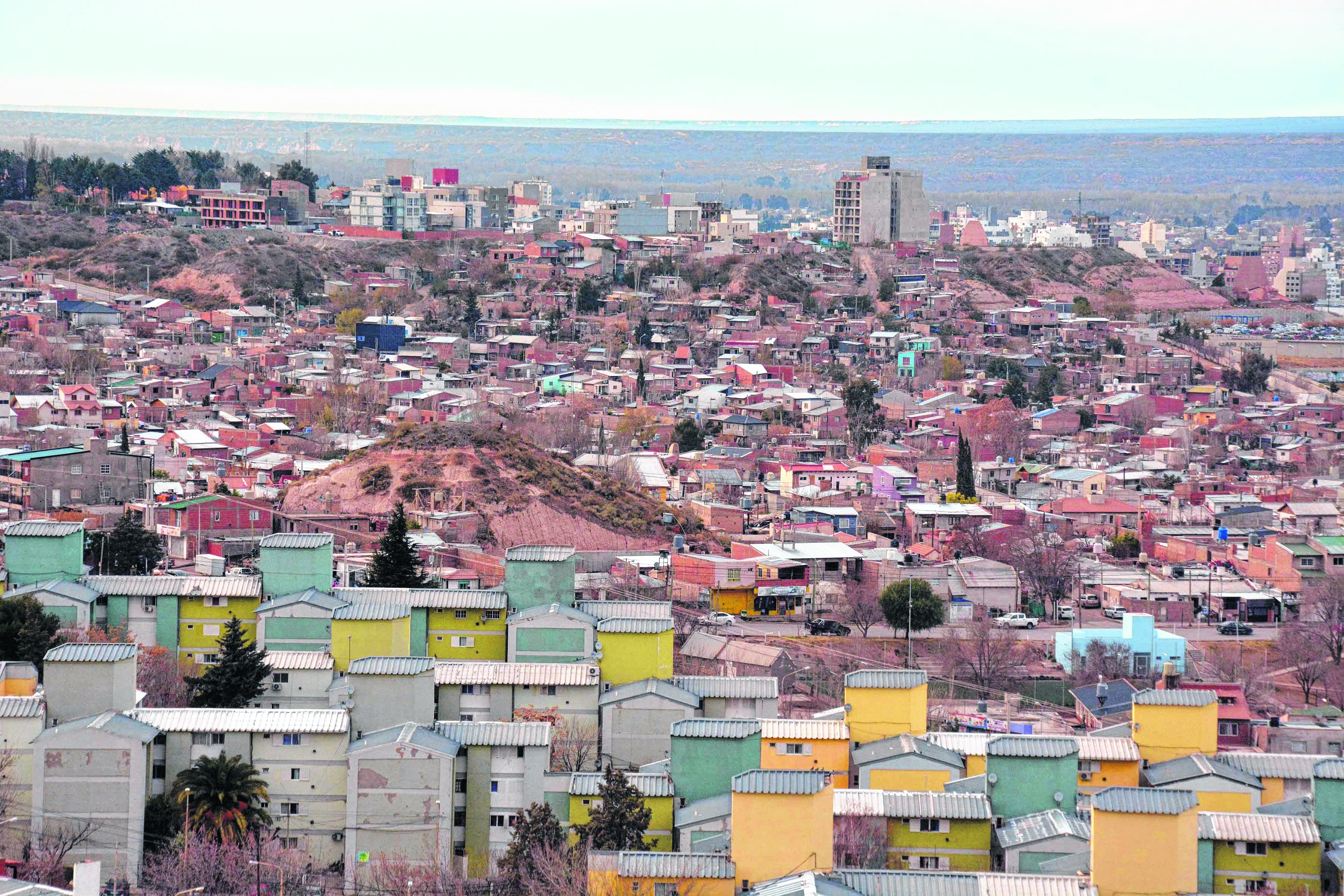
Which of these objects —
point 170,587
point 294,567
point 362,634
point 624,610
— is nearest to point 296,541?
point 294,567

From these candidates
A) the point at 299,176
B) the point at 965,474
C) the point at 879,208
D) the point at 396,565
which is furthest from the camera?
the point at 879,208

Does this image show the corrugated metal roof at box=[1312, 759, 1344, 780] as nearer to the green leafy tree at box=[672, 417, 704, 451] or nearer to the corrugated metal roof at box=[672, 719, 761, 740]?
the corrugated metal roof at box=[672, 719, 761, 740]

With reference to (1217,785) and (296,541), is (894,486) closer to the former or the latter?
(296,541)

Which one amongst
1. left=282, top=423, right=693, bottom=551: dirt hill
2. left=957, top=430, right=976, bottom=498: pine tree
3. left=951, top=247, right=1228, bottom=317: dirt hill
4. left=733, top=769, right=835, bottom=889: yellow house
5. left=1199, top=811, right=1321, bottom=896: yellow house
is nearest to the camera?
left=733, top=769, right=835, bottom=889: yellow house

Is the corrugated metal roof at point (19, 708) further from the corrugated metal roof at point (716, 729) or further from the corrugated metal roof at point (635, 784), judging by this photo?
the corrugated metal roof at point (716, 729)

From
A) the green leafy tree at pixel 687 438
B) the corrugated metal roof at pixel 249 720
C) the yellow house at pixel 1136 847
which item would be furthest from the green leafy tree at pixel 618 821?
the green leafy tree at pixel 687 438

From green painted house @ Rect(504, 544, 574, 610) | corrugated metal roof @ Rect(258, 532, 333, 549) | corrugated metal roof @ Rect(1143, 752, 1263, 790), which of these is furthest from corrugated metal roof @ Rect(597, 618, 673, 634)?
corrugated metal roof @ Rect(1143, 752, 1263, 790)
